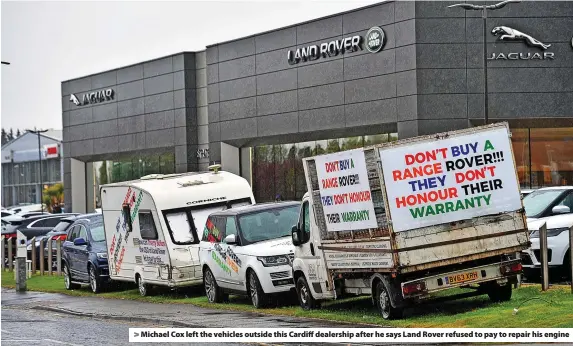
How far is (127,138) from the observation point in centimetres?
6800

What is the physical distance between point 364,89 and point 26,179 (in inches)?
3076

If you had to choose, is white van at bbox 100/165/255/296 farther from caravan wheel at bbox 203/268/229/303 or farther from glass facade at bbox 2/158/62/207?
glass facade at bbox 2/158/62/207

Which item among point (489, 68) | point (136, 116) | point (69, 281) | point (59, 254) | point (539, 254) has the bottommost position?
point (69, 281)

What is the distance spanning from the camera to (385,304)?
57.2 ft

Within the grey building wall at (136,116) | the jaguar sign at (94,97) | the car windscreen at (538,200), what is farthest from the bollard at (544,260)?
the jaguar sign at (94,97)

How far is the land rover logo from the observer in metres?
48.0

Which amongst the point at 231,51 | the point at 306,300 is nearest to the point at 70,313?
the point at 306,300

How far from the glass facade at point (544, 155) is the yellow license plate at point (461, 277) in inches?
1278

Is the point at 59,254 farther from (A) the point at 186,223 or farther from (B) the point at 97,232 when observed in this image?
(A) the point at 186,223

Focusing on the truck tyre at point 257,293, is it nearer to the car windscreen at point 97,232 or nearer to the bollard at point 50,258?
the car windscreen at point 97,232

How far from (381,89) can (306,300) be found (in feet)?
95.3

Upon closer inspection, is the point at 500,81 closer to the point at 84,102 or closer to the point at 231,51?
the point at 231,51

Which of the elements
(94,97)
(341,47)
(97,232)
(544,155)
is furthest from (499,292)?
(94,97)

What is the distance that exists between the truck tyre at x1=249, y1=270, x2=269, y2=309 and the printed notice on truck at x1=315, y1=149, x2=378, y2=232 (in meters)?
2.76
